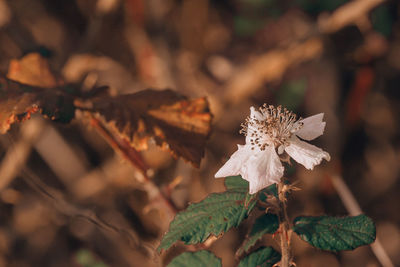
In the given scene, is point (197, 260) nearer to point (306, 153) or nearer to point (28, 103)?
point (306, 153)

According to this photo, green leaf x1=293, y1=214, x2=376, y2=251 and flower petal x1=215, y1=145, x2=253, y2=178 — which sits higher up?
flower petal x1=215, y1=145, x2=253, y2=178

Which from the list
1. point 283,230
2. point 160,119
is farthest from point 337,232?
point 160,119

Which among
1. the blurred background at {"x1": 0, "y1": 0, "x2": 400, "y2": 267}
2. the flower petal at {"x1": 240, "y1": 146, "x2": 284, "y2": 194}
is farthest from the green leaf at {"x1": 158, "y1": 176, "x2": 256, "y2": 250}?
the blurred background at {"x1": 0, "y1": 0, "x2": 400, "y2": 267}

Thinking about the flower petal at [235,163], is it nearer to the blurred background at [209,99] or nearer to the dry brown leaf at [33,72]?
the dry brown leaf at [33,72]

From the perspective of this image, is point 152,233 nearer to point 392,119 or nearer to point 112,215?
point 112,215

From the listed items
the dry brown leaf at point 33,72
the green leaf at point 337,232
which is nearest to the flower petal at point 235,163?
the green leaf at point 337,232

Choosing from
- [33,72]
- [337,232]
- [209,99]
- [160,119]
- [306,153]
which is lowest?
Answer: [337,232]

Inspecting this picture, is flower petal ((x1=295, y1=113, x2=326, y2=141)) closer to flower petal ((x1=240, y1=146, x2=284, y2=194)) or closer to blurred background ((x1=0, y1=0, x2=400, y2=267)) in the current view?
flower petal ((x1=240, y1=146, x2=284, y2=194))
